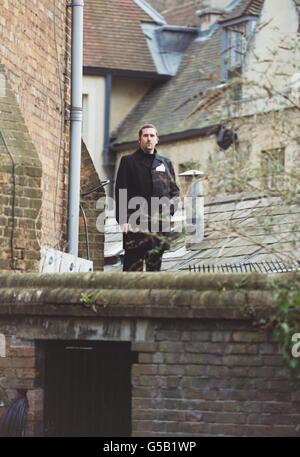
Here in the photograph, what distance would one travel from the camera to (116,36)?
42969 millimetres

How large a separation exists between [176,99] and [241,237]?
94.7ft

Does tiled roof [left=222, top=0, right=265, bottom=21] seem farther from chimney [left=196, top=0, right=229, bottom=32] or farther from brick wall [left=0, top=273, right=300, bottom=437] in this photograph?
brick wall [left=0, top=273, right=300, bottom=437]

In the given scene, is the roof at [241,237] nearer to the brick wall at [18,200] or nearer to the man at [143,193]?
the man at [143,193]

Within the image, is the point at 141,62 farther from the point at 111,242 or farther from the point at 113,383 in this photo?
the point at 113,383

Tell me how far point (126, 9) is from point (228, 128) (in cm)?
3238

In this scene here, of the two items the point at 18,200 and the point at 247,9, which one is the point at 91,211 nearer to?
the point at 18,200

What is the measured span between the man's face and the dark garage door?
2697 mm

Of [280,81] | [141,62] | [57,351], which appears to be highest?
[141,62]

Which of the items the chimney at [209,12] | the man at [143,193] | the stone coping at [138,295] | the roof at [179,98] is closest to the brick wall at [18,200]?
the man at [143,193]

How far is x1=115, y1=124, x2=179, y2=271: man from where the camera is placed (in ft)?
46.7

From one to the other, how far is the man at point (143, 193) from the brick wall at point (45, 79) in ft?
5.73

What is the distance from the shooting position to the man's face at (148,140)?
14406 mm

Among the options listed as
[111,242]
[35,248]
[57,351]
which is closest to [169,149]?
[111,242]

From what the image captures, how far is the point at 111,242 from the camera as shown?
21078 mm
